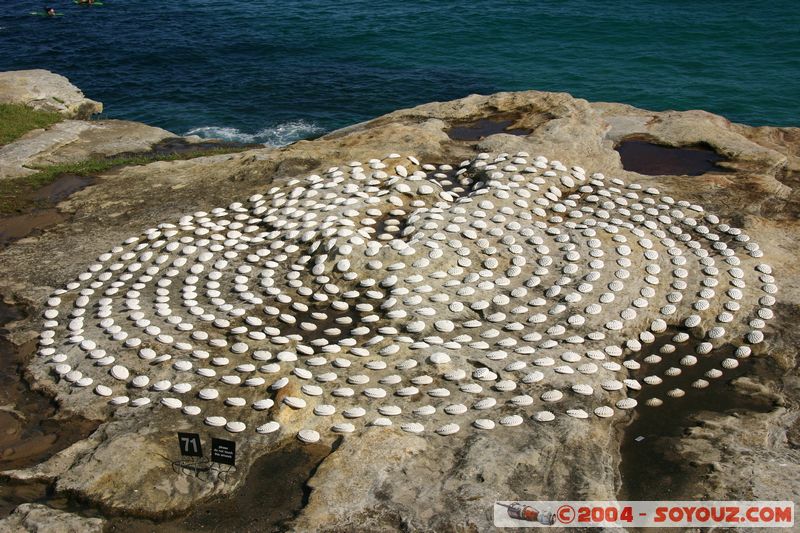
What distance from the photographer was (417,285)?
11.0 m

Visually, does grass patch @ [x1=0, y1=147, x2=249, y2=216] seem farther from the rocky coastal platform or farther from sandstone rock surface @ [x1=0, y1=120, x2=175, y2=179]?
the rocky coastal platform

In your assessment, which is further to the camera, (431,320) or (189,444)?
(431,320)

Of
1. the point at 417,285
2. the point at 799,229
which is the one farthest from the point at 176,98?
the point at 799,229

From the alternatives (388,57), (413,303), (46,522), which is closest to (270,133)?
(388,57)

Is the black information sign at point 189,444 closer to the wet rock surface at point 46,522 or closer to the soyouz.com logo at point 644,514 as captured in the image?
the wet rock surface at point 46,522

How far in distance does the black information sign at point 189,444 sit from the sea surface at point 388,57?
68.4 ft

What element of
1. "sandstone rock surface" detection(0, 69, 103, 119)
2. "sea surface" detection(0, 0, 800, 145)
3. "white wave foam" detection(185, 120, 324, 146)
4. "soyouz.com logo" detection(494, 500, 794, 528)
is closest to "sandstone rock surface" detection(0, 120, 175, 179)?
"sandstone rock surface" detection(0, 69, 103, 119)

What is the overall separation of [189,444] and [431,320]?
407 centimetres

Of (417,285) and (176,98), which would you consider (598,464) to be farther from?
(176,98)

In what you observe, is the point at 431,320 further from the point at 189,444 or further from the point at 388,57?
the point at 388,57

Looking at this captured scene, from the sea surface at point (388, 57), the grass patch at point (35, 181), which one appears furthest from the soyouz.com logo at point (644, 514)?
the sea surface at point (388, 57)

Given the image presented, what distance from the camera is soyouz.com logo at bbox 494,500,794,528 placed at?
683cm

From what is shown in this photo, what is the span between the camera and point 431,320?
408 inches

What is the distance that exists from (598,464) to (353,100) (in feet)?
84.1
